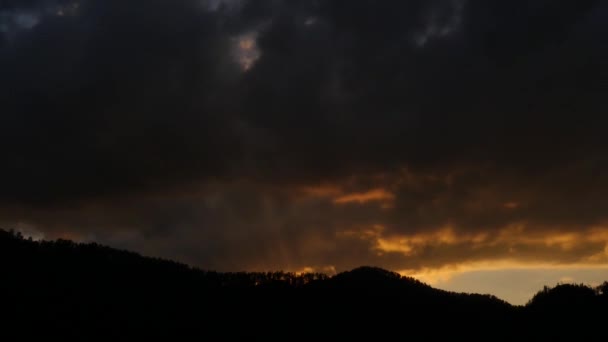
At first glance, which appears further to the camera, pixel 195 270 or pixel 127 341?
pixel 195 270

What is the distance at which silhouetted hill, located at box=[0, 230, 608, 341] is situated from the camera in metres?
82.0

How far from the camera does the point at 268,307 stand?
4247 inches

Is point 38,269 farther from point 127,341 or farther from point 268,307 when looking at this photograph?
point 268,307

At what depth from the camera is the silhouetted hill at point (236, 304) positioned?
269 feet

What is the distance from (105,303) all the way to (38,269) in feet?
32.0

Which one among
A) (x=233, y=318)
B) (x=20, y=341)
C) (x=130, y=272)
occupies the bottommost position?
(x=20, y=341)

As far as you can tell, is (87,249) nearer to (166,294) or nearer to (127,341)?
(166,294)

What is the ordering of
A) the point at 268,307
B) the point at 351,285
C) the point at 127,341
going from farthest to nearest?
the point at 351,285, the point at 268,307, the point at 127,341

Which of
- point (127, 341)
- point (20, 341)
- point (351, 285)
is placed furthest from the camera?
point (351, 285)

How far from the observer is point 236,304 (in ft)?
348

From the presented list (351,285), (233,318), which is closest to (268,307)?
(233,318)

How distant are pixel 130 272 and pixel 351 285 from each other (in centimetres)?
3949

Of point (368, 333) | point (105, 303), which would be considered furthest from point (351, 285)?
point (105, 303)

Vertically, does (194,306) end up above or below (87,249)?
below
